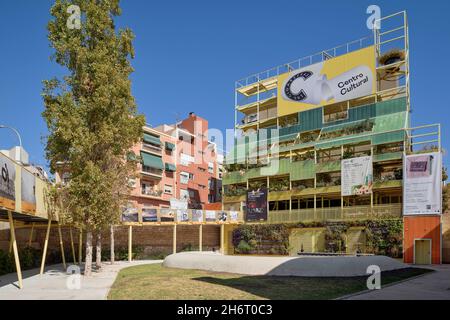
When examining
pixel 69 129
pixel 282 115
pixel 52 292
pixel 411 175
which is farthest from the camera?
pixel 282 115

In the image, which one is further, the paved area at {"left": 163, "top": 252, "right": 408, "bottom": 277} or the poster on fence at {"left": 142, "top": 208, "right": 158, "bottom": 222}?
the poster on fence at {"left": 142, "top": 208, "right": 158, "bottom": 222}

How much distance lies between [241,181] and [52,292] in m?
37.0

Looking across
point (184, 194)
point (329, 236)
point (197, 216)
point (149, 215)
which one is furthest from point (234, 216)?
point (184, 194)

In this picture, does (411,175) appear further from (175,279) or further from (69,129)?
(69,129)

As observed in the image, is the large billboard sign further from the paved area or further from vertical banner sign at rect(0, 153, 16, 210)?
vertical banner sign at rect(0, 153, 16, 210)

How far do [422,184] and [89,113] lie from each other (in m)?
25.9

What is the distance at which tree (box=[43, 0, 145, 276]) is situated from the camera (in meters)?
23.7

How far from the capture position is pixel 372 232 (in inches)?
1503

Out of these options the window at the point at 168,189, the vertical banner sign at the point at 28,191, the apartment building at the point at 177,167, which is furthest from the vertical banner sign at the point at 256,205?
the vertical banner sign at the point at 28,191

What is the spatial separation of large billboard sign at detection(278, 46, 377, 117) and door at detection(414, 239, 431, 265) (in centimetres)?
1632

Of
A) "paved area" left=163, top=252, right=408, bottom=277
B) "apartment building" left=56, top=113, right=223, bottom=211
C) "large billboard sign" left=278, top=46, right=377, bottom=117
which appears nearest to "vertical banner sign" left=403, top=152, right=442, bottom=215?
"large billboard sign" left=278, top=46, right=377, bottom=117

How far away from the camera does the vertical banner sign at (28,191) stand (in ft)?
62.4

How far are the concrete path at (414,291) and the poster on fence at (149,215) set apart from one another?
79.1ft
